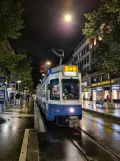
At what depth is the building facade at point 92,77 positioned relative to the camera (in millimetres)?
55531

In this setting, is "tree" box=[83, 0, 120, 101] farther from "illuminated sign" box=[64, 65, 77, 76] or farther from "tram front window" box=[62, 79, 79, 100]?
"tram front window" box=[62, 79, 79, 100]

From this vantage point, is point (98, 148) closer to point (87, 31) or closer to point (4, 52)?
point (87, 31)

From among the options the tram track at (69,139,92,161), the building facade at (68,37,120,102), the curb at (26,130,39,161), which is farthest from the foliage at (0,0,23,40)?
the building facade at (68,37,120,102)

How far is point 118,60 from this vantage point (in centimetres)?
1226

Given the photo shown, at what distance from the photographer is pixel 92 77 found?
71.4 metres

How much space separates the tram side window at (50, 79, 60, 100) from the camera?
1470 cm

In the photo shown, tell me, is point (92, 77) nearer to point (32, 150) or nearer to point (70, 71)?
point (70, 71)

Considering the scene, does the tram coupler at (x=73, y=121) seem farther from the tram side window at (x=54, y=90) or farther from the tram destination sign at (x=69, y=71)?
the tram destination sign at (x=69, y=71)

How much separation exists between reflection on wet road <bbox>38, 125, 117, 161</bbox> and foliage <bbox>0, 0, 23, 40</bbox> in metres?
6.30

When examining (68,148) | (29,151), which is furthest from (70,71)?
(29,151)

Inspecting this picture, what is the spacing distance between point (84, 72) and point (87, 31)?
6580 cm

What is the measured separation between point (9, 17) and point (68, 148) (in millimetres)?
8420

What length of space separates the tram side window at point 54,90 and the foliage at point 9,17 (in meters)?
3.78

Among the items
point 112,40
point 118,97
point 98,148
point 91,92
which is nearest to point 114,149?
point 98,148
